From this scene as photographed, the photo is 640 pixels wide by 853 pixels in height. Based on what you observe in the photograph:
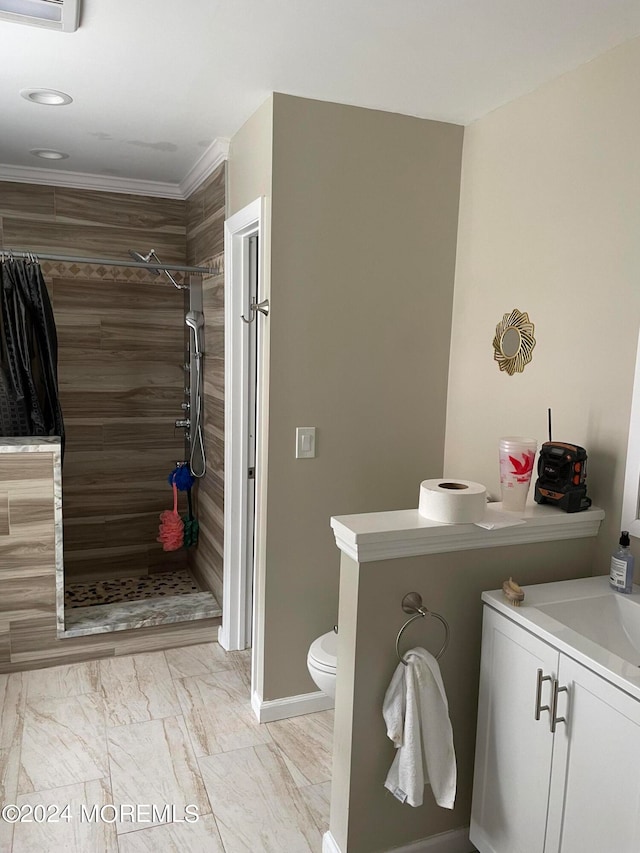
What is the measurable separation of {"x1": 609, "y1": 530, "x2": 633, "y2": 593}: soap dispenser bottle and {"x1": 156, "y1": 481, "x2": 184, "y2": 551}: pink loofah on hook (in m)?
2.61

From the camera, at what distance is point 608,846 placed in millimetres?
1476

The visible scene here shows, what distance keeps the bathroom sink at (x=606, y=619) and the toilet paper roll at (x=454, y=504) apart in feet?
1.01

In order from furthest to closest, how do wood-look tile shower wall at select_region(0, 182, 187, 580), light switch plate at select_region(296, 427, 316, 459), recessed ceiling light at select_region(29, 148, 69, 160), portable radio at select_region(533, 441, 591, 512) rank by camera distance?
wood-look tile shower wall at select_region(0, 182, 187, 580)
recessed ceiling light at select_region(29, 148, 69, 160)
light switch plate at select_region(296, 427, 316, 459)
portable radio at select_region(533, 441, 591, 512)

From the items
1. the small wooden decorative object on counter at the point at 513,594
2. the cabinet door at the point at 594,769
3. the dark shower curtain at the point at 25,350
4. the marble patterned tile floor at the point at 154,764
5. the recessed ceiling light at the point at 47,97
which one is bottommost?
the marble patterned tile floor at the point at 154,764

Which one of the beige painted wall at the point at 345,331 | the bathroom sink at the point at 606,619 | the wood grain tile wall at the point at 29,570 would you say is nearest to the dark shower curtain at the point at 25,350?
the wood grain tile wall at the point at 29,570

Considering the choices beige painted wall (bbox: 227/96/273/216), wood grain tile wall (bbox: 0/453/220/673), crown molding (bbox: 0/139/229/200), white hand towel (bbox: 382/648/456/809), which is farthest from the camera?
crown molding (bbox: 0/139/229/200)

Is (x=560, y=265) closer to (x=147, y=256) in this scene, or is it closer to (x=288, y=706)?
(x=288, y=706)

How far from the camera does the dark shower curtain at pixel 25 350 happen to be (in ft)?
10.3

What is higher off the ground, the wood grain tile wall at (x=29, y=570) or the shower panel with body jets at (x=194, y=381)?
the shower panel with body jets at (x=194, y=381)

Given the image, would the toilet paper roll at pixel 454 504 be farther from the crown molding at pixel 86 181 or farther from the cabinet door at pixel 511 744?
the crown molding at pixel 86 181

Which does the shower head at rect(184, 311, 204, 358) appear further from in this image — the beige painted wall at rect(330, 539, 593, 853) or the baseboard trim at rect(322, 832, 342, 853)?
the baseboard trim at rect(322, 832, 342, 853)

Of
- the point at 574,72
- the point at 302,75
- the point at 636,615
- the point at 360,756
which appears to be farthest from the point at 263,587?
the point at 574,72

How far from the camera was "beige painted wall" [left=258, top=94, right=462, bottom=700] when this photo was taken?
2.51 meters

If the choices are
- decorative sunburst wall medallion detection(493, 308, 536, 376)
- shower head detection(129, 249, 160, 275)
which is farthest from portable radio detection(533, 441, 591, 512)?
shower head detection(129, 249, 160, 275)
